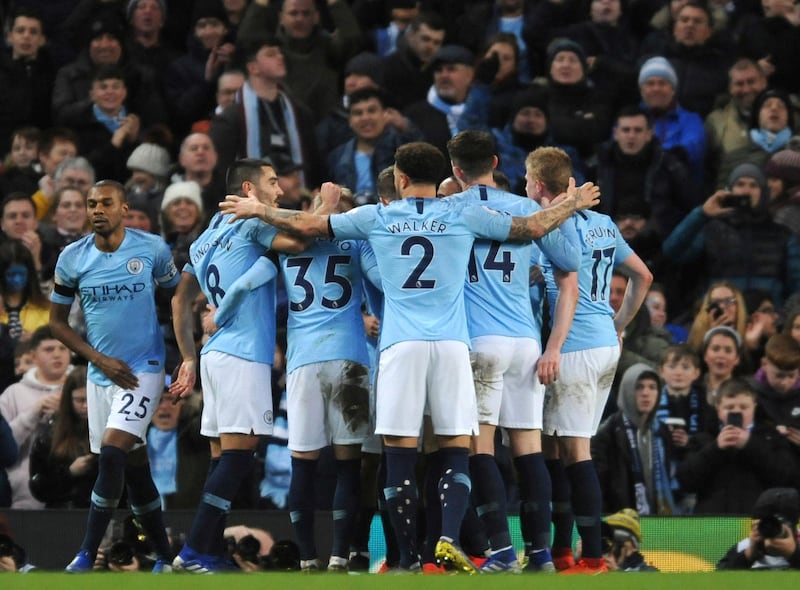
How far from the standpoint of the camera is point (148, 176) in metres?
17.1

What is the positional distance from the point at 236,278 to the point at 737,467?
4.36 m

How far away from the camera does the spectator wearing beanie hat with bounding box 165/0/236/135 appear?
18578 mm

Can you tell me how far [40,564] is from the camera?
13.4m

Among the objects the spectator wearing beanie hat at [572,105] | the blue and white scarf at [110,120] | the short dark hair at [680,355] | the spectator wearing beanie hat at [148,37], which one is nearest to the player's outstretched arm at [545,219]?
the short dark hair at [680,355]

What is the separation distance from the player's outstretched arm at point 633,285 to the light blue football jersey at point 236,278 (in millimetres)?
2286

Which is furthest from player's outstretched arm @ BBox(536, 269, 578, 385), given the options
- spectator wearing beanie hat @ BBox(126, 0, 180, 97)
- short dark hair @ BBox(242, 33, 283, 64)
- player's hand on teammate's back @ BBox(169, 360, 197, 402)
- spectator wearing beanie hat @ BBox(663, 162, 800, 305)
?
spectator wearing beanie hat @ BBox(126, 0, 180, 97)

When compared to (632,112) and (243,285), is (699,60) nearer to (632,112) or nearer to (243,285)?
(632,112)

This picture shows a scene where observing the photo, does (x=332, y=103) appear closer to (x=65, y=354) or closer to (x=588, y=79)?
(x=588, y=79)

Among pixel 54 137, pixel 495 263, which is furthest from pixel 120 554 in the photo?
pixel 54 137

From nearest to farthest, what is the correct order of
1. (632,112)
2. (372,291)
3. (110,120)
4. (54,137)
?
1. (372,291)
2. (632,112)
3. (54,137)
4. (110,120)

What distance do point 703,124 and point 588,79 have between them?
1171 millimetres

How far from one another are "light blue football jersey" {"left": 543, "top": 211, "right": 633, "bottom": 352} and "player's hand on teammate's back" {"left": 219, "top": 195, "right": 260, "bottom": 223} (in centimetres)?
186

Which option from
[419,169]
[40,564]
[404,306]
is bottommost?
[40,564]

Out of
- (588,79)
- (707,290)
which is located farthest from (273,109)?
(707,290)
